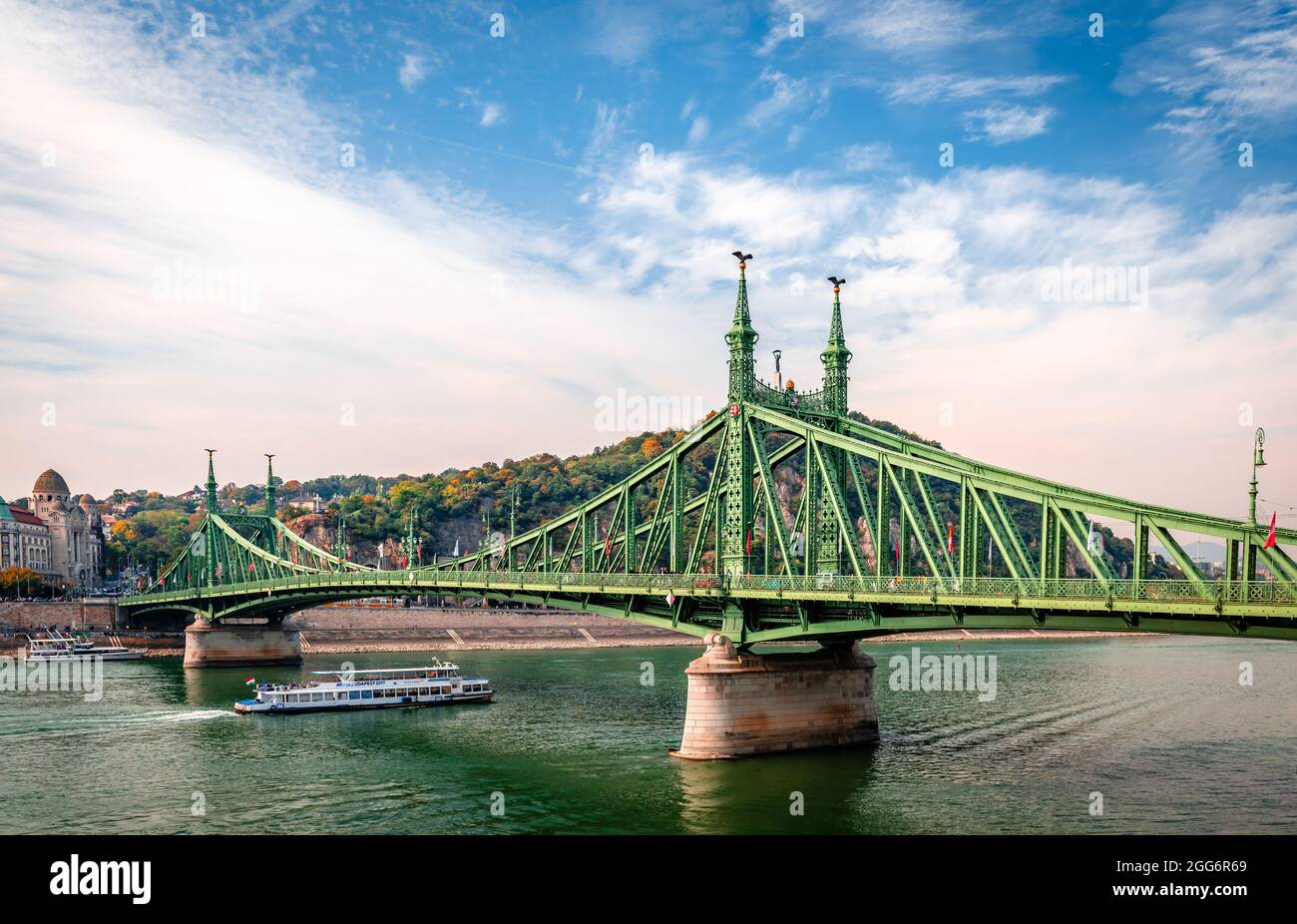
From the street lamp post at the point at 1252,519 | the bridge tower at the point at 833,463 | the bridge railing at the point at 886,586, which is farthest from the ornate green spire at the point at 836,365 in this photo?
the street lamp post at the point at 1252,519

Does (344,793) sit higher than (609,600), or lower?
lower

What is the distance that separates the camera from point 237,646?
115 m

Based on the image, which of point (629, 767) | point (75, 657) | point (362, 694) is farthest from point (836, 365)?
point (75, 657)

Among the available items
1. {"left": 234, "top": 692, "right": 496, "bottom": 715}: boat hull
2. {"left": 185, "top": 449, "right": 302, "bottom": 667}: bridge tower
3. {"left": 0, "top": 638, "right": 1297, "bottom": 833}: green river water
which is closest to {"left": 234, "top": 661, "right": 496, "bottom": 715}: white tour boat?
{"left": 234, "top": 692, "right": 496, "bottom": 715}: boat hull

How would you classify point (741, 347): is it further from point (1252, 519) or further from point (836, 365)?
point (1252, 519)

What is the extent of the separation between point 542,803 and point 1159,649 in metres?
109

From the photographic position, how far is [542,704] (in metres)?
76.4

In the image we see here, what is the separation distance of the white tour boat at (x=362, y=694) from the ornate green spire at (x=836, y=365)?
112 feet

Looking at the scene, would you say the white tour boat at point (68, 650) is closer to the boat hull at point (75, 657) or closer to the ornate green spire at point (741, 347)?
the boat hull at point (75, 657)

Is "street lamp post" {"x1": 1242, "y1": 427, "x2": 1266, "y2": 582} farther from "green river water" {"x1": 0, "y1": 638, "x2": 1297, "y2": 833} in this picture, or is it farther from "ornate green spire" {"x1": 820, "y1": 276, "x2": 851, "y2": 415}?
"ornate green spire" {"x1": 820, "y1": 276, "x2": 851, "y2": 415}

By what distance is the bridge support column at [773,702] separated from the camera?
51688 millimetres
